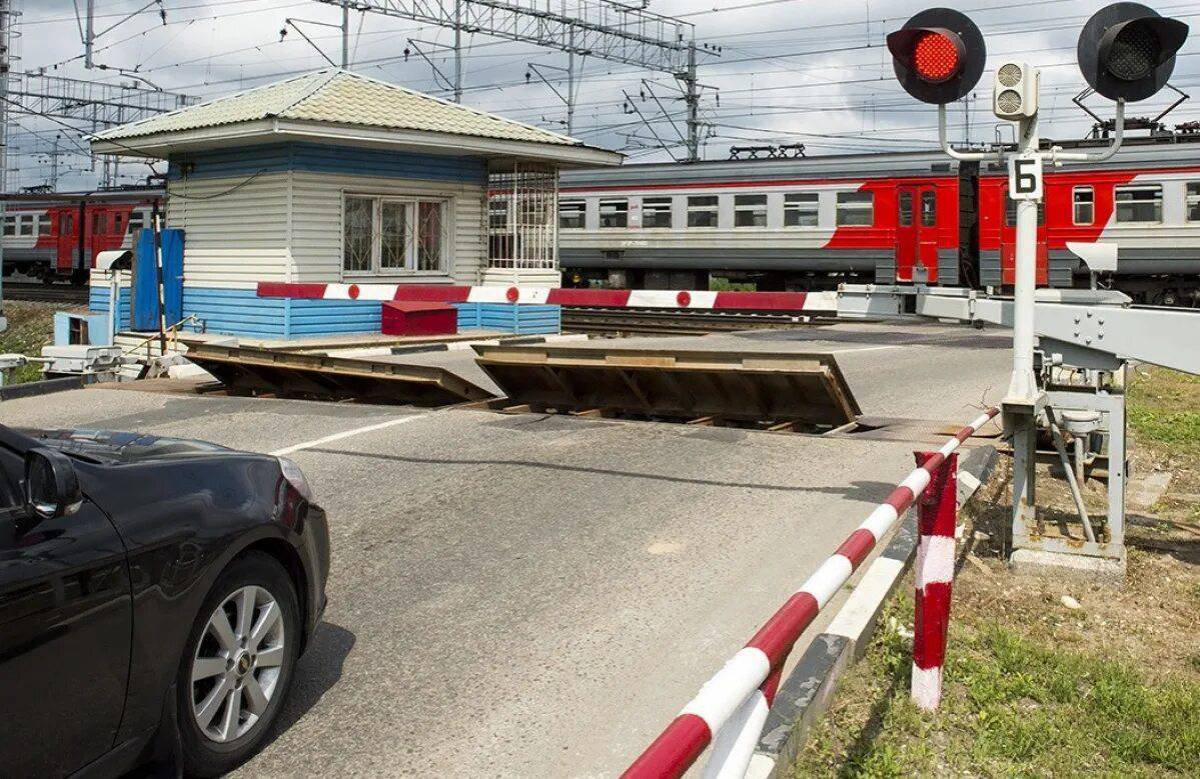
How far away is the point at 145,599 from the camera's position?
348cm

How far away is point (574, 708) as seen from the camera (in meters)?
4.48

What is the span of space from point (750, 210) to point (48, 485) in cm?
2737

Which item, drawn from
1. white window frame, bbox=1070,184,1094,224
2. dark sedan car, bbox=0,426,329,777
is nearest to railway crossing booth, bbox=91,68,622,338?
white window frame, bbox=1070,184,1094,224

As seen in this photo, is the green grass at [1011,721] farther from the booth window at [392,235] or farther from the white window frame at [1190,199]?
the white window frame at [1190,199]

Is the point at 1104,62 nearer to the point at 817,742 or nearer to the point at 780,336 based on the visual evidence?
the point at 817,742

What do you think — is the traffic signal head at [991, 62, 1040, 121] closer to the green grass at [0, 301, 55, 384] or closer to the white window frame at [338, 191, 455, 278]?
the white window frame at [338, 191, 455, 278]

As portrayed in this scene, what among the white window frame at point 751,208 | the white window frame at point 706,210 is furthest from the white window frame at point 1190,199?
the white window frame at point 706,210

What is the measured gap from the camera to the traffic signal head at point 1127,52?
605 centimetres

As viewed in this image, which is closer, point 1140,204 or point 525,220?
point 525,220

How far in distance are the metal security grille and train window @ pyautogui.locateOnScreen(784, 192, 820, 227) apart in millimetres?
8241

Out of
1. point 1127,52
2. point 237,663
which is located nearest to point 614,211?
point 1127,52

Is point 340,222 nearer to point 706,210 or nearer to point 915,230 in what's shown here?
point 706,210

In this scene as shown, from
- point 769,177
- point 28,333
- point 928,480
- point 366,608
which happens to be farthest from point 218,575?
point 28,333

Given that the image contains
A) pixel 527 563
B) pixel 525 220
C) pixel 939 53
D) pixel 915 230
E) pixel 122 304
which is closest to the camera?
pixel 527 563
